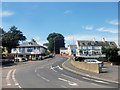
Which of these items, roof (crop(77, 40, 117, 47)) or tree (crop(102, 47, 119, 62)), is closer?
tree (crop(102, 47, 119, 62))

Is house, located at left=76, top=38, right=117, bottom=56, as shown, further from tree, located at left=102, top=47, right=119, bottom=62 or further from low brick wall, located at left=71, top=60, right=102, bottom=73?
low brick wall, located at left=71, top=60, right=102, bottom=73

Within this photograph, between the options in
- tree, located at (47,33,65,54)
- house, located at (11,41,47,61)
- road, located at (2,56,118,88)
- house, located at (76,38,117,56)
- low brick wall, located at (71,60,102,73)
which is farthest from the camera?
tree, located at (47,33,65,54)

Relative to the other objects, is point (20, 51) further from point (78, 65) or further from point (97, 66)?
point (97, 66)

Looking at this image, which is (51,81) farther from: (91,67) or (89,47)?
(89,47)

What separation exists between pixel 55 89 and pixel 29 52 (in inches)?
2502

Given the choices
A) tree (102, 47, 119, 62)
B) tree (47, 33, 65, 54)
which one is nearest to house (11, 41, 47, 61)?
tree (102, 47, 119, 62)

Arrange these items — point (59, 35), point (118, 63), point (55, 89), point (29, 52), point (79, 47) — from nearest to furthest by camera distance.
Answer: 1. point (55, 89)
2. point (118, 63)
3. point (29, 52)
4. point (79, 47)
5. point (59, 35)

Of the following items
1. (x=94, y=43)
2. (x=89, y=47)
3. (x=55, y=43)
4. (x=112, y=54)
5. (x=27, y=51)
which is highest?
(x=55, y=43)

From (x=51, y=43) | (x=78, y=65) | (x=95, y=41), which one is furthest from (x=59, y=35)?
(x=78, y=65)

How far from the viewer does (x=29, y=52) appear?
75312 mm

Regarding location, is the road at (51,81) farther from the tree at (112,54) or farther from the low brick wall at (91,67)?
the tree at (112,54)

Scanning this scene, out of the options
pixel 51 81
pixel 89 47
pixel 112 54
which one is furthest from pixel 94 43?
pixel 51 81

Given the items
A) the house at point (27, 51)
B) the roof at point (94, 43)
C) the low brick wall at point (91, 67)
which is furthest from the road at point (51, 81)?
the roof at point (94, 43)

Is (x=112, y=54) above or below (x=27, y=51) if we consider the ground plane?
below
